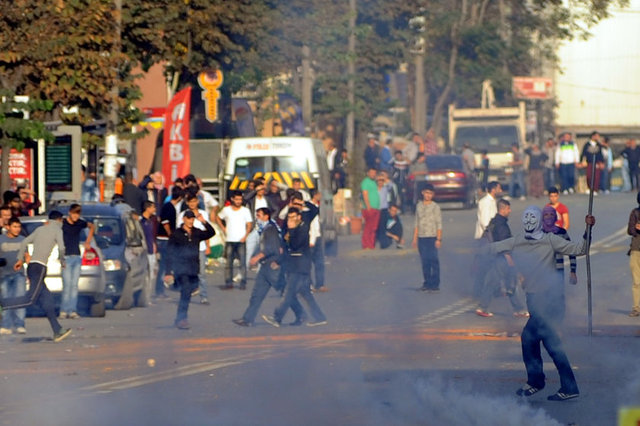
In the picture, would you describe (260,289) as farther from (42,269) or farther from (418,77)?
(418,77)

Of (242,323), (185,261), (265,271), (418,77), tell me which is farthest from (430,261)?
(418,77)

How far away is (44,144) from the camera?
24266mm

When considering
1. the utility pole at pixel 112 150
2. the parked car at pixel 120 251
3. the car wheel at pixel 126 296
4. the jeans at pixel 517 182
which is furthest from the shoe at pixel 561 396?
the jeans at pixel 517 182

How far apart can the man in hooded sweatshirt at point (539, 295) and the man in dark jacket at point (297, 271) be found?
587cm

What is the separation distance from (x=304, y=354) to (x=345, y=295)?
7233mm

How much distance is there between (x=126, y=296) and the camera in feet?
66.9

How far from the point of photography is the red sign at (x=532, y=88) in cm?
5978

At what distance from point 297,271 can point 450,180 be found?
21302 mm

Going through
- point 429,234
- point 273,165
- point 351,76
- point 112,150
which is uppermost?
point 351,76

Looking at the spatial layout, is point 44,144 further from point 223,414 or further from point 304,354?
point 223,414

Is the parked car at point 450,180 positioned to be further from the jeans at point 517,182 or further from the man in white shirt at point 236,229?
the man in white shirt at point 236,229

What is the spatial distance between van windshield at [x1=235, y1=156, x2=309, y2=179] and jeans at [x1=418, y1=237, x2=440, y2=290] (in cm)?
595

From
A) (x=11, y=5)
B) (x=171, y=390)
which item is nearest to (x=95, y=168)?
(x=11, y=5)

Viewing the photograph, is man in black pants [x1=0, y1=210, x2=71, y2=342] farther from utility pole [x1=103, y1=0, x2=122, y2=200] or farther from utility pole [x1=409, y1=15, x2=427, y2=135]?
utility pole [x1=409, y1=15, x2=427, y2=135]
